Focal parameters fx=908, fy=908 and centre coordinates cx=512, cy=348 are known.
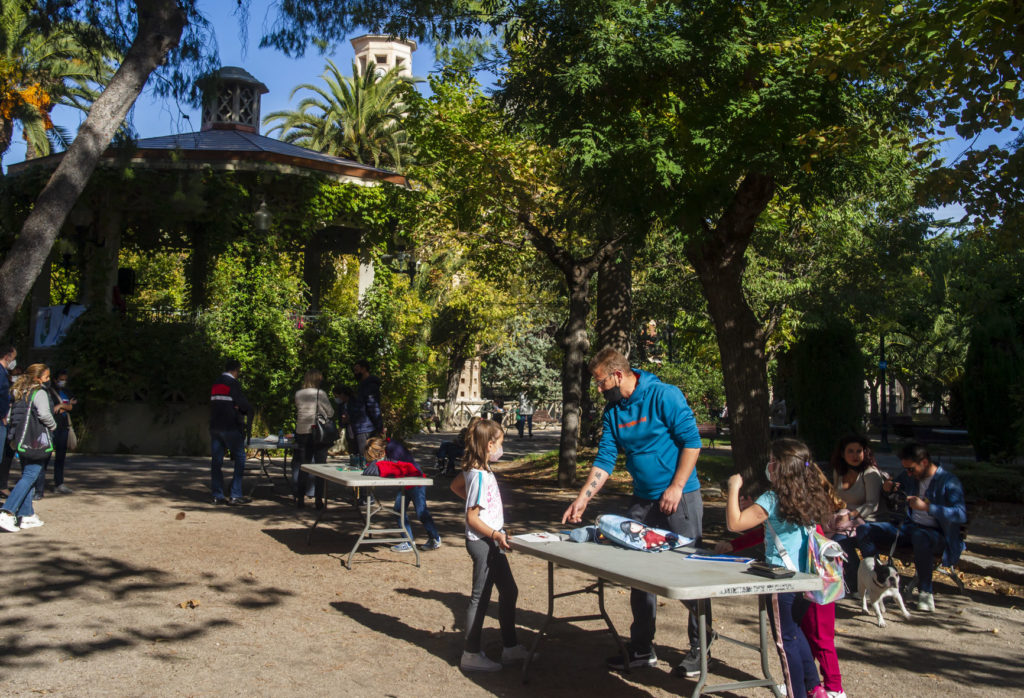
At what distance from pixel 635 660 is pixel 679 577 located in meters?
1.52

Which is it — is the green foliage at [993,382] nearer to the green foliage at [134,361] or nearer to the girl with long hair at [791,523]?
the green foliage at [134,361]

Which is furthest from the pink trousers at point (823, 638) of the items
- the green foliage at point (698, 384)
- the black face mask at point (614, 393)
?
the green foliage at point (698, 384)

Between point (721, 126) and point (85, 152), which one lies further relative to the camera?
point (85, 152)

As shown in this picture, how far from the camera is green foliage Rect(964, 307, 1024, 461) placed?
1778cm

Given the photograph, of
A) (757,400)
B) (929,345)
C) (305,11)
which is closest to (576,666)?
(757,400)

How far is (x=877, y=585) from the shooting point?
674cm

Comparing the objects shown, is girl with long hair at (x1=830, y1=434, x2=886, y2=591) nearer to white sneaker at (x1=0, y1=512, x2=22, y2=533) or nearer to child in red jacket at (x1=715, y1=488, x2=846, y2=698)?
child in red jacket at (x1=715, y1=488, x2=846, y2=698)

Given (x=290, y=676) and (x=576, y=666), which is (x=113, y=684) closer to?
(x=290, y=676)

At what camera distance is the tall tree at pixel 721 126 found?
9414 mm

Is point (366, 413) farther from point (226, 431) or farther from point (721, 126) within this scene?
point (721, 126)

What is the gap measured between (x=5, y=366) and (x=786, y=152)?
8.49m

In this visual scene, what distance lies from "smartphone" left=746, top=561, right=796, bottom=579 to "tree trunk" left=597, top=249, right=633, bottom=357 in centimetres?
1324

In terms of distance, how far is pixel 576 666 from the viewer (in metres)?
5.59

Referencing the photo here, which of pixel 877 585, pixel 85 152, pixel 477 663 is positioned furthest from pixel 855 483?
pixel 85 152
